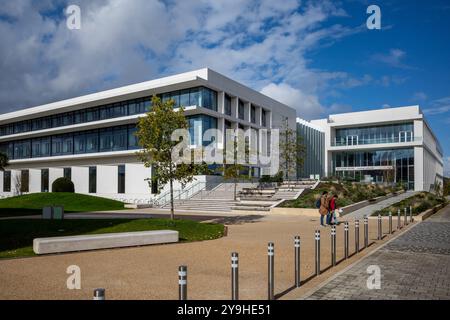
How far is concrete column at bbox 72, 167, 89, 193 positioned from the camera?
4878cm

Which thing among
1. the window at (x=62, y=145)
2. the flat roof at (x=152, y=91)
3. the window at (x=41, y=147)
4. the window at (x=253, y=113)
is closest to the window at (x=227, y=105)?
the flat roof at (x=152, y=91)

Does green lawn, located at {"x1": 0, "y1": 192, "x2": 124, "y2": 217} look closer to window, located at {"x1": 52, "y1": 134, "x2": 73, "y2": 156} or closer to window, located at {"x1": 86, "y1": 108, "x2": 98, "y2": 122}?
window, located at {"x1": 86, "y1": 108, "x2": 98, "y2": 122}

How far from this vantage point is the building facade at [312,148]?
56688mm

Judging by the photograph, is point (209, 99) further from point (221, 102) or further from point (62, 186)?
point (62, 186)

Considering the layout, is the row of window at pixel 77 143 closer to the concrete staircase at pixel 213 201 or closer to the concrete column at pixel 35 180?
the concrete column at pixel 35 180

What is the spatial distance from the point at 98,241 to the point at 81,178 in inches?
1609

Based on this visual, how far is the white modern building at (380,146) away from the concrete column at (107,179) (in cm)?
2885

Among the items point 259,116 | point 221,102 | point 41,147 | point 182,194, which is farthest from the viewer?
point 41,147

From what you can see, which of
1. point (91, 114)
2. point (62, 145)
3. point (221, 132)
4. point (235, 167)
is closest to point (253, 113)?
point (221, 132)

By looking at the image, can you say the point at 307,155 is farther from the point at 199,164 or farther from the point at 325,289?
the point at 325,289

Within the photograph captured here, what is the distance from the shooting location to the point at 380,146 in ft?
179

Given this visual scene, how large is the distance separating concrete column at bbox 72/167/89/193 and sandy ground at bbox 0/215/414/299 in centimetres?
3939

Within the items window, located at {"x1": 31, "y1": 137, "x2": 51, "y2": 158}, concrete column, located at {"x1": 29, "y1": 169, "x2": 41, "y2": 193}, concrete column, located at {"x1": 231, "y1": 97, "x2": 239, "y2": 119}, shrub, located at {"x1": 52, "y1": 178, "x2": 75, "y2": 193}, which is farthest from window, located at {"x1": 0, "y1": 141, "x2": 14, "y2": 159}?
concrete column, located at {"x1": 231, "y1": 97, "x2": 239, "y2": 119}

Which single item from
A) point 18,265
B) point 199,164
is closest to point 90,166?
point 199,164
